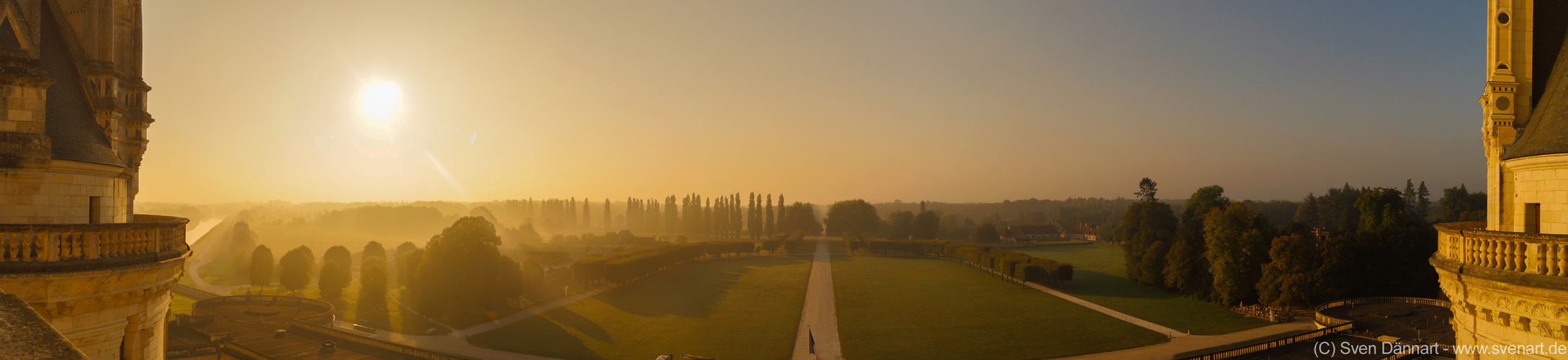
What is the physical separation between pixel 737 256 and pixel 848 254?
64.1 ft

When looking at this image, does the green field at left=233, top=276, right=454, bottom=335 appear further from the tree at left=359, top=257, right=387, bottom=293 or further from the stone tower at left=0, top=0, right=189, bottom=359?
the stone tower at left=0, top=0, right=189, bottom=359

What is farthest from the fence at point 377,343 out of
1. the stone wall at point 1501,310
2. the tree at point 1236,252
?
the tree at point 1236,252

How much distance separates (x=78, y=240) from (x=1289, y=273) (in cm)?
5712

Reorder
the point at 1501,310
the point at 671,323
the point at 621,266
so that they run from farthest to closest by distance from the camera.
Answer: the point at 621,266
the point at 671,323
the point at 1501,310

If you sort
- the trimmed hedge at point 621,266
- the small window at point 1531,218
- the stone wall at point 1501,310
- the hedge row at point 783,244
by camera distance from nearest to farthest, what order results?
1. the stone wall at point 1501,310
2. the small window at point 1531,218
3. the trimmed hedge at point 621,266
4. the hedge row at point 783,244

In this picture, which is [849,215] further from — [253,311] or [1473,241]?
[1473,241]

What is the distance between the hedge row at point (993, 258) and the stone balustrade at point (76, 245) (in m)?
63.3

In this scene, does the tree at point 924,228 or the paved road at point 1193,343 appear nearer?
the paved road at point 1193,343

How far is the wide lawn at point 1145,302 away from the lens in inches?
1650

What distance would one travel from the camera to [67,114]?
425 inches

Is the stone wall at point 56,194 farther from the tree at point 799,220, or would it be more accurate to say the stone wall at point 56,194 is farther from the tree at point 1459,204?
the tree at point 799,220

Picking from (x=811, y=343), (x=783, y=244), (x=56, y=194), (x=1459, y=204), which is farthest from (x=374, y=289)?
(x=1459, y=204)

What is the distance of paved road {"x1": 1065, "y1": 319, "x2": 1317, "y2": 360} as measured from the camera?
33.9 metres

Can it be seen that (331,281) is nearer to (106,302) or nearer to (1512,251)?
(106,302)
